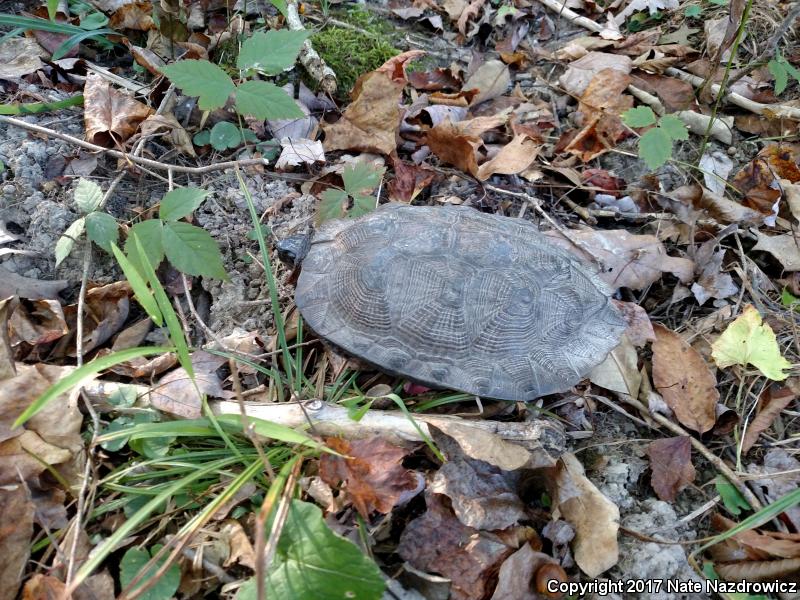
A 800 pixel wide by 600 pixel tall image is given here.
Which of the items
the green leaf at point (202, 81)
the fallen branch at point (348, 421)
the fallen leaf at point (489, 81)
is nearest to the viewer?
the fallen branch at point (348, 421)

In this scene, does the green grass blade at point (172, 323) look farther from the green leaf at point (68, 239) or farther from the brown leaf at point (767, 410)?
the brown leaf at point (767, 410)

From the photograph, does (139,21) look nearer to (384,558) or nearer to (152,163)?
(152,163)

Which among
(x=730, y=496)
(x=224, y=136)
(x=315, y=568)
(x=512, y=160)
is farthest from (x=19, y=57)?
(x=730, y=496)

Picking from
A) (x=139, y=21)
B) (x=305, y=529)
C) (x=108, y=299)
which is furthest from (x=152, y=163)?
(x=305, y=529)

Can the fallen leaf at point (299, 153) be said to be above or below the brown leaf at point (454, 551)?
above

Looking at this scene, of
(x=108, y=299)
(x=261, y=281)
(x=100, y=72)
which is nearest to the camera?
(x=108, y=299)

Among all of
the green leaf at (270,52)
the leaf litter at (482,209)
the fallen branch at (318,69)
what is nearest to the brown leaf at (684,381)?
the leaf litter at (482,209)

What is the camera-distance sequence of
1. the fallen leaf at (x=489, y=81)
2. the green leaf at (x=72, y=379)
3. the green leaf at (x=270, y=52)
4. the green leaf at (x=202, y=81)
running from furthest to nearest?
the fallen leaf at (x=489, y=81) → the green leaf at (x=270, y=52) → the green leaf at (x=202, y=81) → the green leaf at (x=72, y=379)
